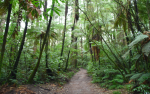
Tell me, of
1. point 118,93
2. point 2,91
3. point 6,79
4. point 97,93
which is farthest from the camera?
point 97,93

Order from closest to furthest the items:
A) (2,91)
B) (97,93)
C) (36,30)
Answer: (2,91) → (97,93) → (36,30)

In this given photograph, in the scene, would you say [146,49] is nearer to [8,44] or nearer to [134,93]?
[134,93]

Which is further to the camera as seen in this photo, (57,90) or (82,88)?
(82,88)

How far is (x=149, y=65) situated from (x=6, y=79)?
5.82 meters

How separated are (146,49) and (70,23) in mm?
10910

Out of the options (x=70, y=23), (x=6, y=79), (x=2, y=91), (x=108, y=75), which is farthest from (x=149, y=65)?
(x=70, y=23)

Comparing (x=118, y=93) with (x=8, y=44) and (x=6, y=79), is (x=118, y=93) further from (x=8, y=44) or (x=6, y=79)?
(x=8, y=44)

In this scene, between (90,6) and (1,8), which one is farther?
(90,6)

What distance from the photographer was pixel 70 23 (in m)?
12.6

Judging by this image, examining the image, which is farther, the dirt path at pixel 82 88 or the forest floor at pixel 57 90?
the dirt path at pixel 82 88

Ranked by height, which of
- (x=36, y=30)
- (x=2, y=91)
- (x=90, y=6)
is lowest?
(x=2, y=91)

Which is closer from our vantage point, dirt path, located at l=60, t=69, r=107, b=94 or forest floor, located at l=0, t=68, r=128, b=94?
forest floor, located at l=0, t=68, r=128, b=94

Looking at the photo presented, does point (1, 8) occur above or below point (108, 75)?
above

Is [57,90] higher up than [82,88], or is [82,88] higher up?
[57,90]
